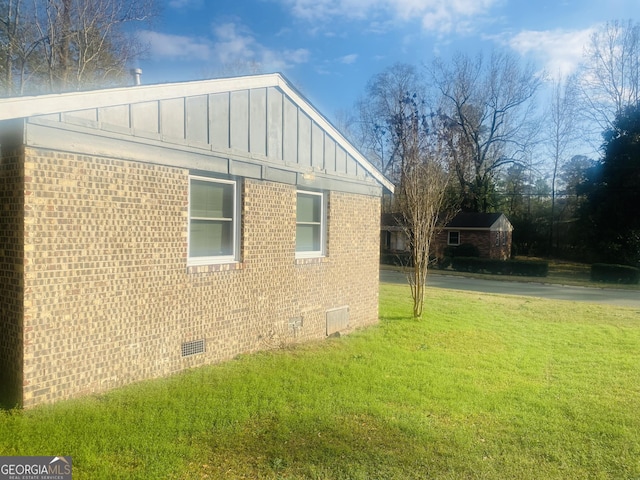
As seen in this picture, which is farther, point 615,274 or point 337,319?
point 615,274

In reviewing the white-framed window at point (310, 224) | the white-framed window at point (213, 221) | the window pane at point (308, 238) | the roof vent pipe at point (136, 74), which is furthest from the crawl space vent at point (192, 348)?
the roof vent pipe at point (136, 74)

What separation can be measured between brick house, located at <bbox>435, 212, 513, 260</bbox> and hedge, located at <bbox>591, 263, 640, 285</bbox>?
952cm

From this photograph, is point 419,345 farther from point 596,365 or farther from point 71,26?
point 71,26

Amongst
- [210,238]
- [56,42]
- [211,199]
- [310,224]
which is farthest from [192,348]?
[56,42]

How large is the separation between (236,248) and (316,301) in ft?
7.80

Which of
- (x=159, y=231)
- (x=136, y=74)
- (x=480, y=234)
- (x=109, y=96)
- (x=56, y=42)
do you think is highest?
(x=56, y=42)

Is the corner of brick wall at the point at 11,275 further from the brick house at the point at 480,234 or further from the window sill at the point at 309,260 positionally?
the brick house at the point at 480,234

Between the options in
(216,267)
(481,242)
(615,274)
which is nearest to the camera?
(216,267)

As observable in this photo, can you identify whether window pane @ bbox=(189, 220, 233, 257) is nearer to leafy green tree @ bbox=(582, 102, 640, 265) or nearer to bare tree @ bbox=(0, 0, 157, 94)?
bare tree @ bbox=(0, 0, 157, 94)

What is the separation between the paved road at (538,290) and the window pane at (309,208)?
1278cm

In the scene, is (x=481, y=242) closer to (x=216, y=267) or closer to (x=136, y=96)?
(x=216, y=267)

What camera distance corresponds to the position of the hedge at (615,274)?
24.1 meters

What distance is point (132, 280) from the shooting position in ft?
19.8

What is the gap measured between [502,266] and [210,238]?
978 inches
